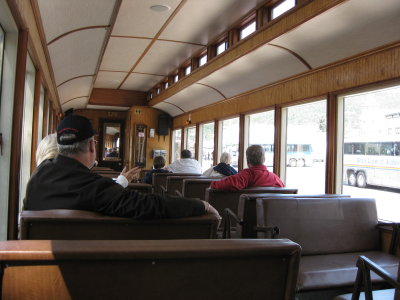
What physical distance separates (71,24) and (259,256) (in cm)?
383

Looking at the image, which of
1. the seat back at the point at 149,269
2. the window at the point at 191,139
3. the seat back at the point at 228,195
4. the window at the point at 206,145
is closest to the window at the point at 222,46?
the window at the point at 206,145

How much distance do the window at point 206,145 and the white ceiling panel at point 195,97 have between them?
1.90 ft

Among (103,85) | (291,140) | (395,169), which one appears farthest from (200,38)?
(103,85)

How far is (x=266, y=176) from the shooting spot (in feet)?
12.0

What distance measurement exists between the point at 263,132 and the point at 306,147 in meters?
1.22

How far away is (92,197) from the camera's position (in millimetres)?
1515

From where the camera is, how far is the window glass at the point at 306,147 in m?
4.60

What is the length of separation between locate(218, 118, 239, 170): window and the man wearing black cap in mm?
5454

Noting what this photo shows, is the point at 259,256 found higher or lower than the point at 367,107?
lower

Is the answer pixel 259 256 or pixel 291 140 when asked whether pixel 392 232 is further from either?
pixel 291 140

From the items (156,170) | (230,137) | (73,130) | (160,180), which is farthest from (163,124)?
(73,130)

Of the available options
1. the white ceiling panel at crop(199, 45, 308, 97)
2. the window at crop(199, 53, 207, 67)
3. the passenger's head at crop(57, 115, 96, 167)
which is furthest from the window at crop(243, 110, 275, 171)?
the passenger's head at crop(57, 115, 96, 167)

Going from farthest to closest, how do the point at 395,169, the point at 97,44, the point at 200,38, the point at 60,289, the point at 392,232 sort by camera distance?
1. the point at 200,38
2. the point at 97,44
3. the point at 395,169
4. the point at 392,232
5. the point at 60,289

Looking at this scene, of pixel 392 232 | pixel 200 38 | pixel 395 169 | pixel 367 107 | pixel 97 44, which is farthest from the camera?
pixel 200 38
